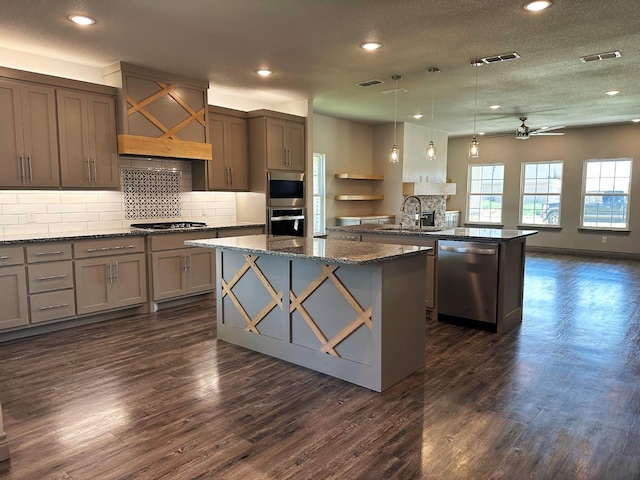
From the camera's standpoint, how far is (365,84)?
5422 mm

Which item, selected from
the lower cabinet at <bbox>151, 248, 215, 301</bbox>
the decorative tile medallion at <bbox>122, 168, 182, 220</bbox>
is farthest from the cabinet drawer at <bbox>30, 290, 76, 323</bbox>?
the decorative tile medallion at <bbox>122, 168, 182, 220</bbox>

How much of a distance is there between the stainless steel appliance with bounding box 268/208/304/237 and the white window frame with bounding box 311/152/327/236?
4.96 feet

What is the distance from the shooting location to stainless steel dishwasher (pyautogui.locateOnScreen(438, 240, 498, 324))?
415 centimetres

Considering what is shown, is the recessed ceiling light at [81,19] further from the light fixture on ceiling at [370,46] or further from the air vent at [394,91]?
the air vent at [394,91]

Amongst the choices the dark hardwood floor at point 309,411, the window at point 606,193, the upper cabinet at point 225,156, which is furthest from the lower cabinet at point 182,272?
the window at point 606,193

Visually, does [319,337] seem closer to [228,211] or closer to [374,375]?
[374,375]

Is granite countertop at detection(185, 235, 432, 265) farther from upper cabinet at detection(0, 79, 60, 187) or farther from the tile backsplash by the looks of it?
the tile backsplash

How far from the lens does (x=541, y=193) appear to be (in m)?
9.91

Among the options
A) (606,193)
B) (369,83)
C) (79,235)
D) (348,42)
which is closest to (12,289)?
(79,235)

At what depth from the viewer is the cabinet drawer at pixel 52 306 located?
3980mm

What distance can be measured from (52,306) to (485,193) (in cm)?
942

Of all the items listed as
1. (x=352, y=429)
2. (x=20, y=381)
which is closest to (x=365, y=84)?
(x=352, y=429)

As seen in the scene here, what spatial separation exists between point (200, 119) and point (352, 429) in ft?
13.4

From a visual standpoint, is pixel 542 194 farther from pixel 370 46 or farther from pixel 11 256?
pixel 11 256
